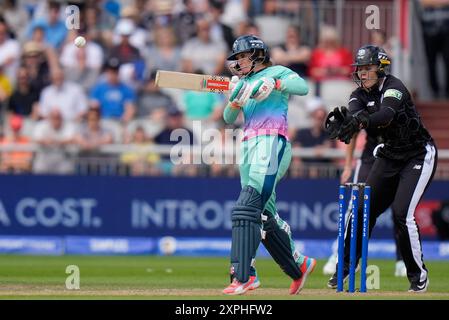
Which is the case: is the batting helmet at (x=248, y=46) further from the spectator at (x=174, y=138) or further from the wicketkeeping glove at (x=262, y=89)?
the spectator at (x=174, y=138)

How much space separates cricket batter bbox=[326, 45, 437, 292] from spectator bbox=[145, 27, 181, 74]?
334 inches

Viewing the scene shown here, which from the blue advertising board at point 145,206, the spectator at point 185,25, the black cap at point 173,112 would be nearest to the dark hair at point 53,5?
the spectator at point 185,25

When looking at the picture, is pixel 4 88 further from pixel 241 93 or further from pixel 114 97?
pixel 241 93

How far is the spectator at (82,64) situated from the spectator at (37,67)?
280mm

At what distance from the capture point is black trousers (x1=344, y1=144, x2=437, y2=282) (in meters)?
10.2

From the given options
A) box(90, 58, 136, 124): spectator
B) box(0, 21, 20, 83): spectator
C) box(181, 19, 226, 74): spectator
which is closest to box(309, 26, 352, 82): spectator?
box(181, 19, 226, 74): spectator

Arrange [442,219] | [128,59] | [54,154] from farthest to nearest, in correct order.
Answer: [128,59] → [54,154] → [442,219]

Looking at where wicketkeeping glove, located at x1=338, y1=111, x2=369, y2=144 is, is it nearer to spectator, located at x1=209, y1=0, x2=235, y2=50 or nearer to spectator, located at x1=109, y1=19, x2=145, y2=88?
spectator, located at x1=109, y1=19, x2=145, y2=88

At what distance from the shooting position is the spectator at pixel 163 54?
18.6 m

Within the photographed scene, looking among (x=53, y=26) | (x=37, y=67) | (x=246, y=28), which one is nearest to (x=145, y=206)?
(x=37, y=67)

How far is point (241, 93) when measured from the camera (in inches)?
366

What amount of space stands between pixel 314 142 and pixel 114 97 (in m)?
3.18

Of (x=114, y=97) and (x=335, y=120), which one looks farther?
(x=114, y=97)
